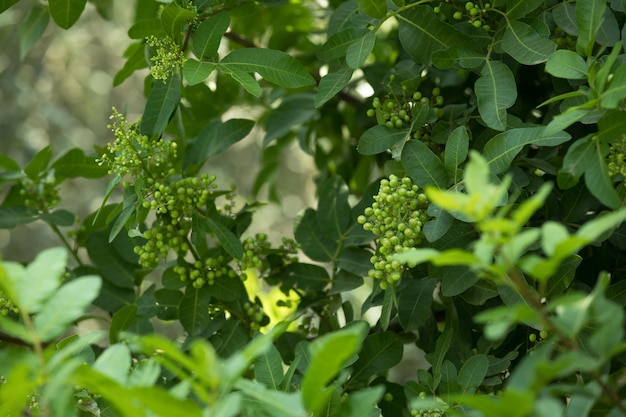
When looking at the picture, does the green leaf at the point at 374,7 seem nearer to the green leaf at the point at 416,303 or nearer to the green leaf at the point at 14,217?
the green leaf at the point at 416,303

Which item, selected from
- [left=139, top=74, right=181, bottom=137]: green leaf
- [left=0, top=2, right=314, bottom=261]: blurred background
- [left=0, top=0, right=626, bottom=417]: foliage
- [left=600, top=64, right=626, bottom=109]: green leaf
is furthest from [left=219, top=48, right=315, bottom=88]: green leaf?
[left=0, top=2, right=314, bottom=261]: blurred background

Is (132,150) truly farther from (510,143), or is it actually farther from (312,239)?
(510,143)

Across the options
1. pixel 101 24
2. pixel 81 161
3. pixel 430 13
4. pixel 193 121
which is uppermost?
pixel 430 13

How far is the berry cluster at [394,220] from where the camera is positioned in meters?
1.08

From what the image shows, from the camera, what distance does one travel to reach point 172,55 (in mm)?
1223

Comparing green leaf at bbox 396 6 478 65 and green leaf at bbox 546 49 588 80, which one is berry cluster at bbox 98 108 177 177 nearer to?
green leaf at bbox 396 6 478 65

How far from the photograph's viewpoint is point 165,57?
122 centimetres

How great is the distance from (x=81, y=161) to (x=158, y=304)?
0.31 m

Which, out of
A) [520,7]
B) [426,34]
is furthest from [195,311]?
[520,7]

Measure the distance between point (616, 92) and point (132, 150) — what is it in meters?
0.70

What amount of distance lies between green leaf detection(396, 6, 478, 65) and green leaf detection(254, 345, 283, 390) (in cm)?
51

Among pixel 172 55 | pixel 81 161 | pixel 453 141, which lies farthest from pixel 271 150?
pixel 453 141

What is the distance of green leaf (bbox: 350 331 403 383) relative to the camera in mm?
1264

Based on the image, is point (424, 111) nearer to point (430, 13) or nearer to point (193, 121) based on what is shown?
point (430, 13)
